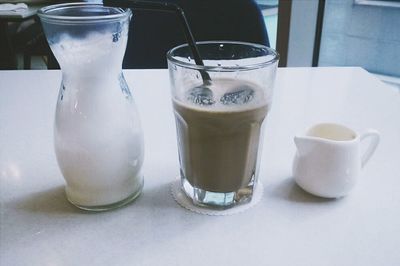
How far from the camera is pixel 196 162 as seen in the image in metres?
0.51

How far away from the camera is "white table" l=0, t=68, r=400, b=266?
0.44m

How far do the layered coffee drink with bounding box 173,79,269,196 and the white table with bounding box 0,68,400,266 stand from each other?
48 millimetres

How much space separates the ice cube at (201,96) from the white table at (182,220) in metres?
0.14

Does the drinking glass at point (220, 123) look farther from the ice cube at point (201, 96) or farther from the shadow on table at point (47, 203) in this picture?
the shadow on table at point (47, 203)

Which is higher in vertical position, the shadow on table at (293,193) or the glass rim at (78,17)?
the glass rim at (78,17)

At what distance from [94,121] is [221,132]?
15 centimetres

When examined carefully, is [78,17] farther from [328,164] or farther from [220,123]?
[328,164]

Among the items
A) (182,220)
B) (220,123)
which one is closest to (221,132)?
(220,123)

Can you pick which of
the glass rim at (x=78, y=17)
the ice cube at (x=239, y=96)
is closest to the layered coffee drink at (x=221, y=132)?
the ice cube at (x=239, y=96)

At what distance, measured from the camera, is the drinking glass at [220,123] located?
18.7 inches

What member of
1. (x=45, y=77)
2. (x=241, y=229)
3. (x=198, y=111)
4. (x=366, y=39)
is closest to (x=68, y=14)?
(x=198, y=111)

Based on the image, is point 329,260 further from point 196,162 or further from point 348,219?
point 196,162

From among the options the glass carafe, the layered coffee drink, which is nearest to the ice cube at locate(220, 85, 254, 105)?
the layered coffee drink

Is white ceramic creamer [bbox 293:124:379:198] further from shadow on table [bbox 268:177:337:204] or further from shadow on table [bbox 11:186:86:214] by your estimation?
shadow on table [bbox 11:186:86:214]
